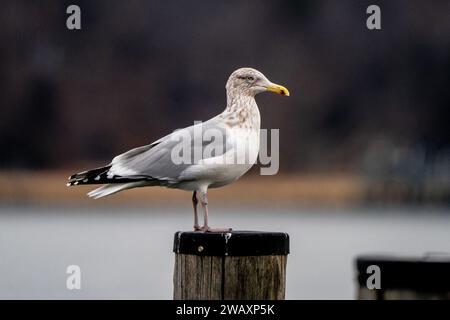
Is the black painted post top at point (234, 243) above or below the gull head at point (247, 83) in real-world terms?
below

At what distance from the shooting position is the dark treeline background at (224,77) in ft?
106

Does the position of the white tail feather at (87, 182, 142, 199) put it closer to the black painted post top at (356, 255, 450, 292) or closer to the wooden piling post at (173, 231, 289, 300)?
the wooden piling post at (173, 231, 289, 300)

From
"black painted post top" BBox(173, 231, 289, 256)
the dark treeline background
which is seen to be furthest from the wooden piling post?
the dark treeline background

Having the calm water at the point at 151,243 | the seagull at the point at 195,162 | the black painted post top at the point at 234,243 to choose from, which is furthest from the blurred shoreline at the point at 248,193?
the black painted post top at the point at 234,243

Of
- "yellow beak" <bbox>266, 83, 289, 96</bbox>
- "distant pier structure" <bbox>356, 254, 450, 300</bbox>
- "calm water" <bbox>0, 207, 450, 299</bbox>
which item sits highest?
"yellow beak" <bbox>266, 83, 289, 96</bbox>

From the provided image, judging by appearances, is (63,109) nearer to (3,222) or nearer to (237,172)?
(3,222)

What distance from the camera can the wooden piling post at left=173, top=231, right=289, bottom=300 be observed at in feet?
15.1

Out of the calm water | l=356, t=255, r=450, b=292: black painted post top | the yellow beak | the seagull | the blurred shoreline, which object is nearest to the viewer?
l=356, t=255, r=450, b=292: black painted post top

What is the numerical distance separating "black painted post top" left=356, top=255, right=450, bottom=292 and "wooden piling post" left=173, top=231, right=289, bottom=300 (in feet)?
2.96

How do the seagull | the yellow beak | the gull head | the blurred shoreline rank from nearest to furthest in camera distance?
1. the seagull
2. the yellow beak
3. the gull head
4. the blurred shoreline

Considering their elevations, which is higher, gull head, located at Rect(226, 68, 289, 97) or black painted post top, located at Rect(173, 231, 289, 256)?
gull head, located at Rect(226, 68, 289, 97)

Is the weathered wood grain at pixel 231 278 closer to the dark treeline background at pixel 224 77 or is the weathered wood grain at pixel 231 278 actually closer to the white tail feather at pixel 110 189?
the white tail feather at pixel 110 189

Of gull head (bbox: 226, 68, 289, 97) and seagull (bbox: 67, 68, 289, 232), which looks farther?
gull head (bbox: 226, 68, 289, 97)
